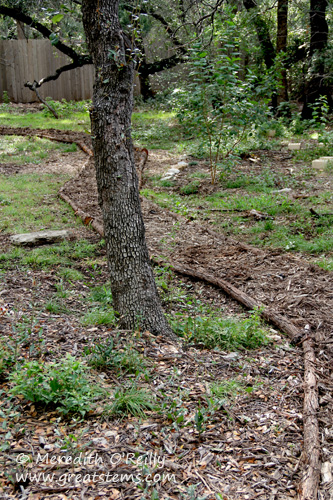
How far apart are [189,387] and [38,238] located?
3.45 metres

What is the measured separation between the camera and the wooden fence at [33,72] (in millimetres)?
18641

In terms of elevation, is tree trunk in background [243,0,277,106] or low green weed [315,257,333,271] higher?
tree trunk in background [243,0,277,106]

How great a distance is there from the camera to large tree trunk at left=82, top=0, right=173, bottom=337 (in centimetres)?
321

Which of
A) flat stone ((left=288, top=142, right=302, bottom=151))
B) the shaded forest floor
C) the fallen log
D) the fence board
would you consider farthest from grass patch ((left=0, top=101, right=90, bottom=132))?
the fallen log

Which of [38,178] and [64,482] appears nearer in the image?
[64,482]

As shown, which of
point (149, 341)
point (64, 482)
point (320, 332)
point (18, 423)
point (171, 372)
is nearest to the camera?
point (64, 482)

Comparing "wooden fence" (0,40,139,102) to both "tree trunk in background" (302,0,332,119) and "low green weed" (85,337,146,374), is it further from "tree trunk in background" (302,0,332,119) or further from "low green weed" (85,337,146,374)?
"low green weed" (85,337,146,374)

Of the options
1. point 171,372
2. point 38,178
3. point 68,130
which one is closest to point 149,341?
point 171,372

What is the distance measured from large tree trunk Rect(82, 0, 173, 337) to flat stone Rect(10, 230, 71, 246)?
98.4 inches

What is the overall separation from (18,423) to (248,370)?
5.52 ft

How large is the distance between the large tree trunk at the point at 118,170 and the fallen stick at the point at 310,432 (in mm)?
1126

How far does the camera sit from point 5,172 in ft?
32.3

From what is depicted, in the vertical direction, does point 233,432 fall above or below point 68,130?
below

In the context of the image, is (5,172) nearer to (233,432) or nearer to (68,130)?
(68,130)
